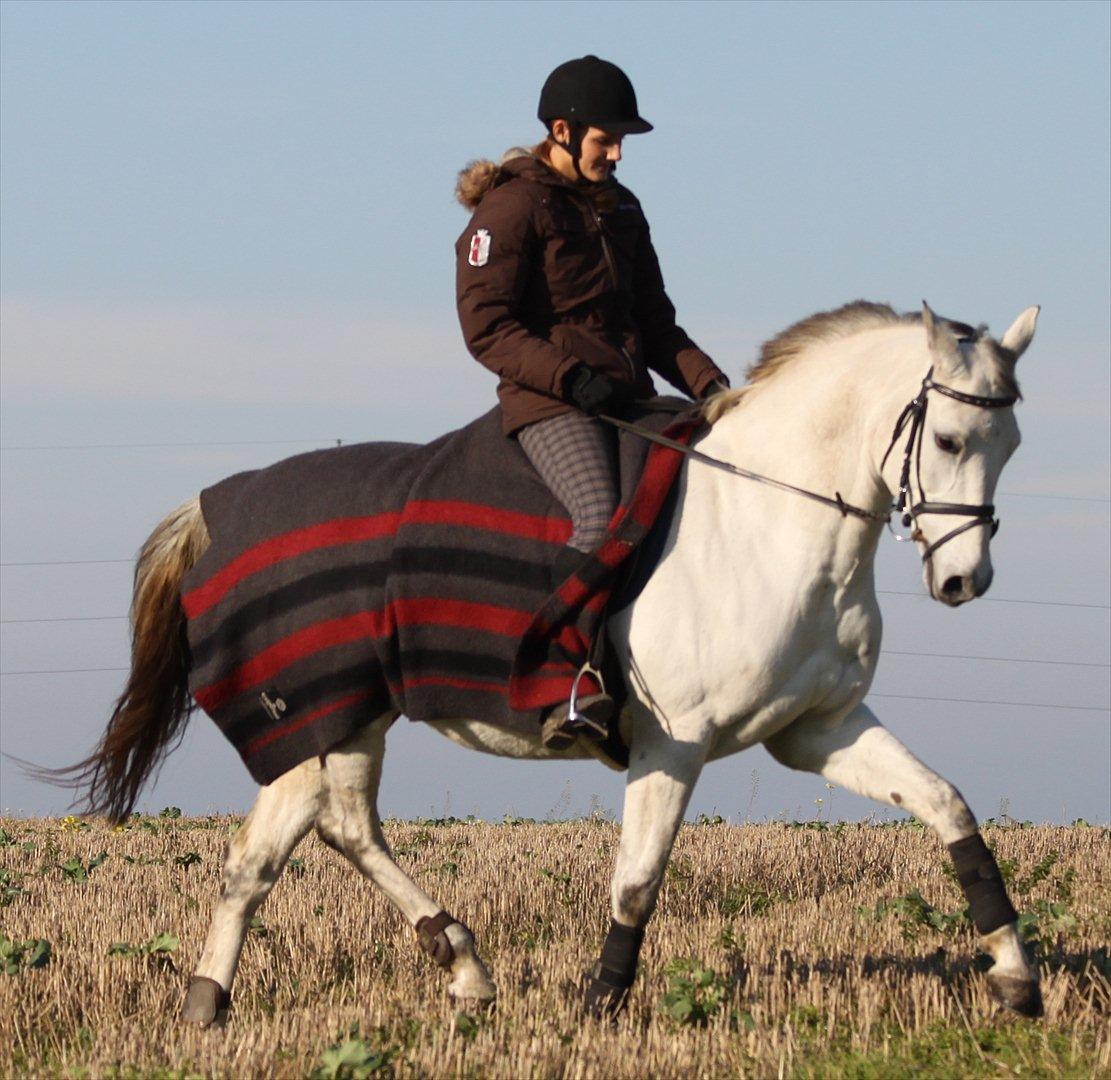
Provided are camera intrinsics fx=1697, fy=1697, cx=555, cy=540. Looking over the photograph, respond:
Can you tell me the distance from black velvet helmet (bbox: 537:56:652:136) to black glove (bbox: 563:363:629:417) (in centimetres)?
88

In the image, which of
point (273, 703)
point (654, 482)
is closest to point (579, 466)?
point (654, 482)

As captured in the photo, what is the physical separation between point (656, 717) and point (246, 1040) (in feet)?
5.37

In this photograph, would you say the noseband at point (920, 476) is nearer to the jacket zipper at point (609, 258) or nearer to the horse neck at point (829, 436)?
the horse neck at point (829, 436)

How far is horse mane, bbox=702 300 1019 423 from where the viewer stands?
19.2 feet

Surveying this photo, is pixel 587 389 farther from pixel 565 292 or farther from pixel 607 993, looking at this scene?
pixel 607 993

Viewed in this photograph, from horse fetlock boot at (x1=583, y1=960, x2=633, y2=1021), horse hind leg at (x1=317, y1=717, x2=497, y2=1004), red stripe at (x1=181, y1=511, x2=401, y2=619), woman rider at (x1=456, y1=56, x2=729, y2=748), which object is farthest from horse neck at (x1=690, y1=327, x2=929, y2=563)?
horse hind leg at (x1=317, y1=717, x2=497, y2=1004)

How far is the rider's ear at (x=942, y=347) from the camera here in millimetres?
5160

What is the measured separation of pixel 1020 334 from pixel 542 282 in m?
1.65

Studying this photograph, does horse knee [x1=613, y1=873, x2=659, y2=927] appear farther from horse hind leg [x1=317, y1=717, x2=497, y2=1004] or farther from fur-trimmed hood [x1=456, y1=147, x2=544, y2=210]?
fur-trimmed hood [x1=456, y1=147, x2=544, y2=210]

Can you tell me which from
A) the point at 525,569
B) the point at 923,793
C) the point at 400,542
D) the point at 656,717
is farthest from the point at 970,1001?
the point at 400,542

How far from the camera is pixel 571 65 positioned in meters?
6.02

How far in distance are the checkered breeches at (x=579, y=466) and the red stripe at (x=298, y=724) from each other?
1106 mm

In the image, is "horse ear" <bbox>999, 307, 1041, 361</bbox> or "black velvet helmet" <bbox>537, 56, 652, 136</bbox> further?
"black velvet helmet" <bbox>537, 56, 652, 136</bbox>

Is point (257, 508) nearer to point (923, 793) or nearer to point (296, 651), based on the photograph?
point (296, 651)
